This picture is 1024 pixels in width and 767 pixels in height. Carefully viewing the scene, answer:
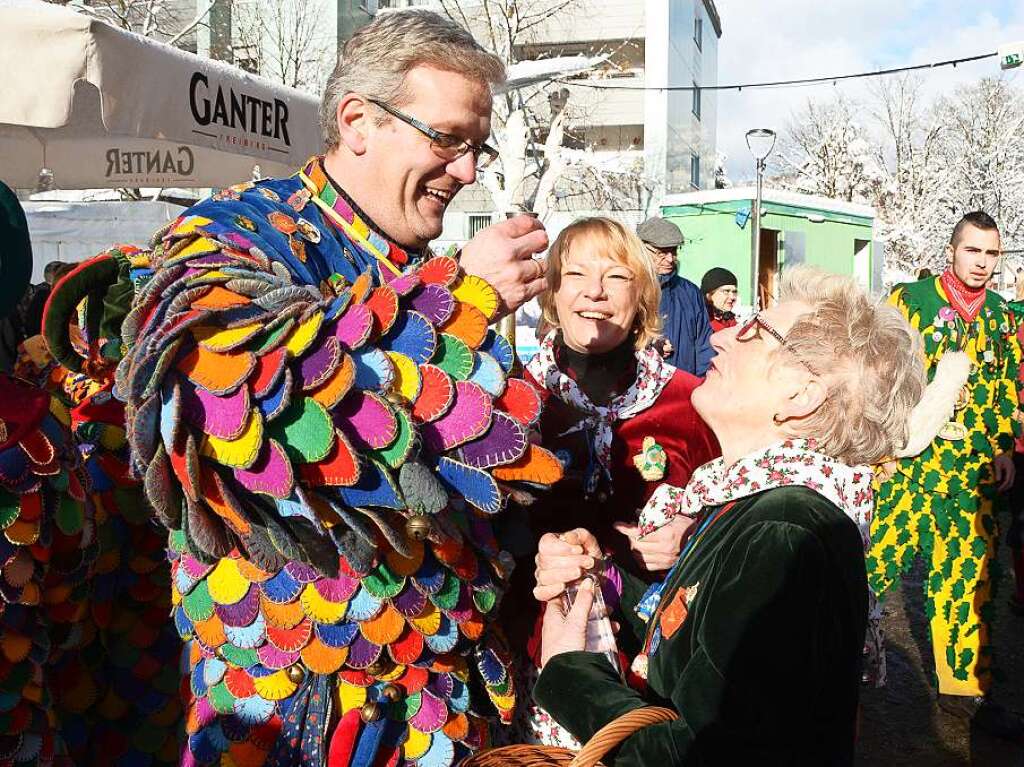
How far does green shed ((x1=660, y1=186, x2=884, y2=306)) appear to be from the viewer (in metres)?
18.1

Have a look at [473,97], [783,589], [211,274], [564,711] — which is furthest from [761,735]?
[473,97]

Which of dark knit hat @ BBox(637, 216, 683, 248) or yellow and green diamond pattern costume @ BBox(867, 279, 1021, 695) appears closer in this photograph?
yellow and green diamond pattern costume @ BBox(867, 279, 1021, 695)

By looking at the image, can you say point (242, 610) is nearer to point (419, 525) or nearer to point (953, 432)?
point (419, 525)

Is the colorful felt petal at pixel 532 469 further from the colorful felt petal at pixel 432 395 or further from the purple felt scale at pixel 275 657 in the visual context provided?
the purple felt scale at pixel 275 657

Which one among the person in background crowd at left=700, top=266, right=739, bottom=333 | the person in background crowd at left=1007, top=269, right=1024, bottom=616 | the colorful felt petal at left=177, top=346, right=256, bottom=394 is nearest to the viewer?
the colorful felt petal at left=177, top=346, right=256, bottom=394

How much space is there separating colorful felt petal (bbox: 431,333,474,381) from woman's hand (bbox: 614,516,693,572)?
862 mm

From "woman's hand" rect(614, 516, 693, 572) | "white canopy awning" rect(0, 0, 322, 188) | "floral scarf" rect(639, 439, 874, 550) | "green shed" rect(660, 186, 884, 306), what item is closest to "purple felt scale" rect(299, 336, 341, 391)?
"floral scarf" rect(639, 439, 874, 550)

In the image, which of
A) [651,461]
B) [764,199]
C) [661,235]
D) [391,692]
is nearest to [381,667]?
[391,692]

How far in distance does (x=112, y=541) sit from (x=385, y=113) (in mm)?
1072

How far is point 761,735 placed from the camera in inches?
52.4

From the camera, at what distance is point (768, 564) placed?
1.39m

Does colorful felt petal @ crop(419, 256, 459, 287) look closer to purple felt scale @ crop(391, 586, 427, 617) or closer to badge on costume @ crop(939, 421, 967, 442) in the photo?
purple felt scale @ crop(391, 586, 427, 617)

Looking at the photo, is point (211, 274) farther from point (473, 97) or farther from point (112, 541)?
point (112, 541)

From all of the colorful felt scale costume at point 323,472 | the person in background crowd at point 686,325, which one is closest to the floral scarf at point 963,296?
the person in background crowd at point 686,325
